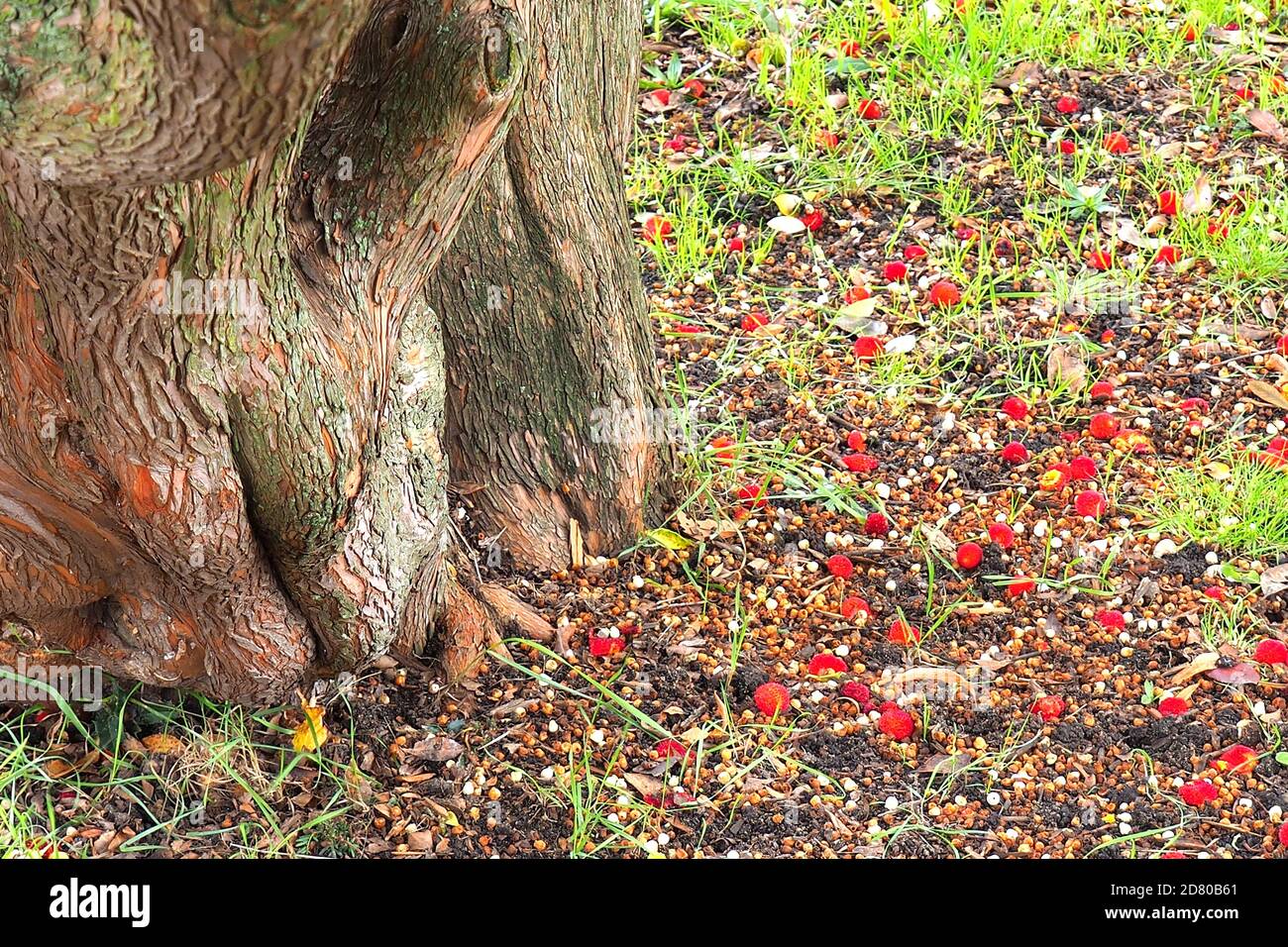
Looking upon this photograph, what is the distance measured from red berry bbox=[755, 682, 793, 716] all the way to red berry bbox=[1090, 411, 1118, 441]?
118 centimetres

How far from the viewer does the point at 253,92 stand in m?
1.27

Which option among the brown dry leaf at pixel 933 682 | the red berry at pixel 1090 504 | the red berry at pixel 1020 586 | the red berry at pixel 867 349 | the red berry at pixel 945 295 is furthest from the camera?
the red berry at pixel 945 295

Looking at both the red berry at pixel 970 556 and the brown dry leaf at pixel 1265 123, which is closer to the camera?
the red berry at pixel 970 556

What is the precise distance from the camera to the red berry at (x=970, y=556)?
285 centimetres

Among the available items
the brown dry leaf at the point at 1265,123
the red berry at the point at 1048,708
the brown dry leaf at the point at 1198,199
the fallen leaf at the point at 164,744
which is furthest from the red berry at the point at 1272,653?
the fallen leaf at the point at 164,744

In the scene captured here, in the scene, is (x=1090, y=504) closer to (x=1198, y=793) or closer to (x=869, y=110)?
(x=1198, y=793)

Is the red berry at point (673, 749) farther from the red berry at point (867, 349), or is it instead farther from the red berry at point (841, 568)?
the red berry at point (867, 349)

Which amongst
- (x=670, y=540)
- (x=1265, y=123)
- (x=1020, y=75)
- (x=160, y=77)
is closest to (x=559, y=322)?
(x=670, y=540)

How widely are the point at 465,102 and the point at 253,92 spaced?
22.3 inches

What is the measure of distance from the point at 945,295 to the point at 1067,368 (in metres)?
0.39

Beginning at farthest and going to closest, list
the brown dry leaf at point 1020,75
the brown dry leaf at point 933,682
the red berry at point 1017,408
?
the brown dry leaf at point 1020,75 < the red berry at point 1017,408 < the brown dry leaf at point 933,682

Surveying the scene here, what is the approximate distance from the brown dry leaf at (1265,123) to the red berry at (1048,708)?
2.38 metres

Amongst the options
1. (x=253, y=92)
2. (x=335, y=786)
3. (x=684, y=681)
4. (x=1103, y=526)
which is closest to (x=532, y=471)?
(x=684, y=681)

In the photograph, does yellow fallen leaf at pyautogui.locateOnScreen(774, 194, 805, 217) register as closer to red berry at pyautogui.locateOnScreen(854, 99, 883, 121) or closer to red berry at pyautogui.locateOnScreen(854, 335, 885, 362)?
red berry at pyautogui.locateOnScreen(854, 99, 883, 121)
